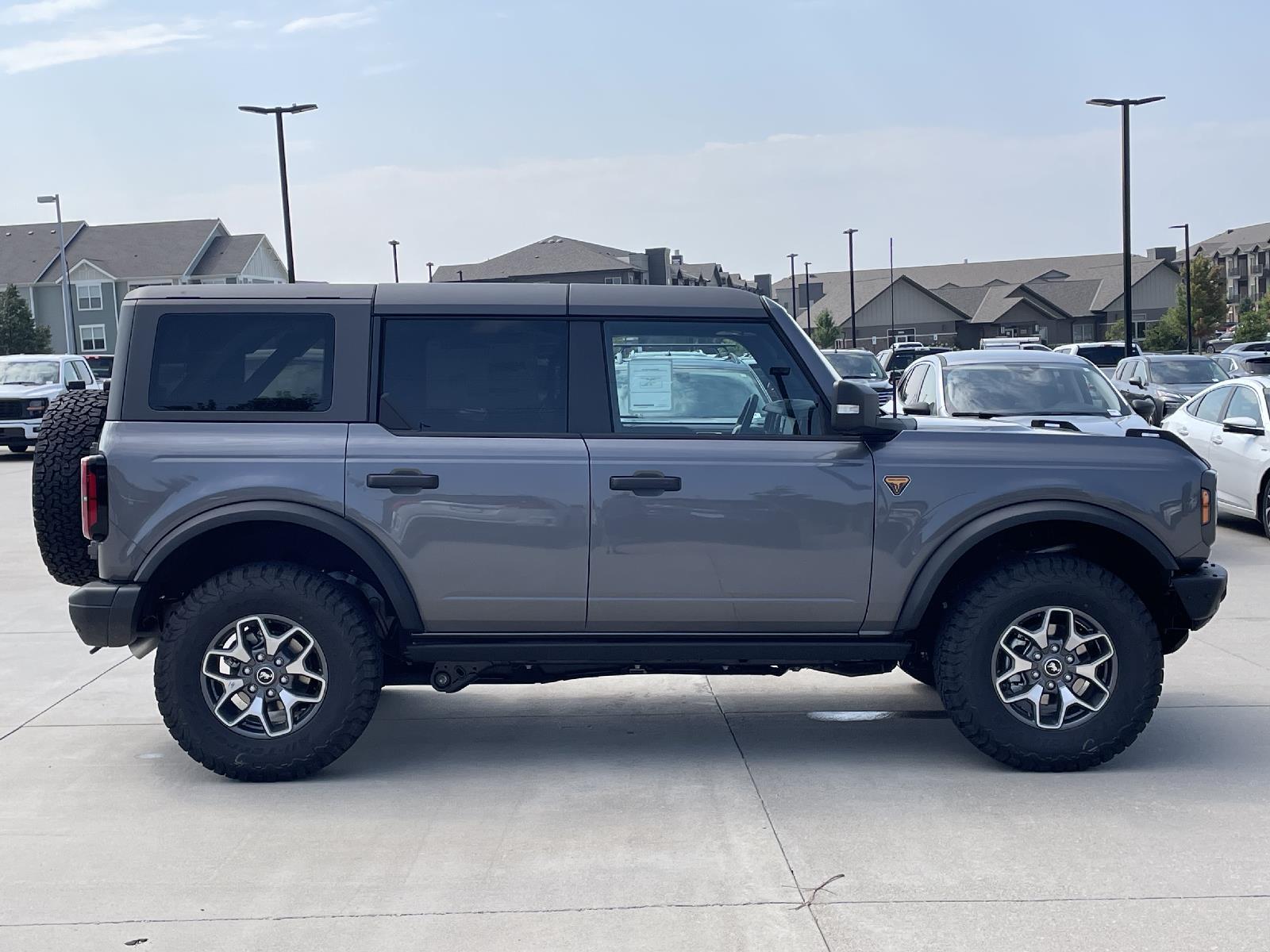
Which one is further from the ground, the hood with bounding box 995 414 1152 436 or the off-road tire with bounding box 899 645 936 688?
the hood with bounding box 995 414 1152 436

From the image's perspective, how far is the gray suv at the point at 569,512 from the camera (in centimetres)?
542

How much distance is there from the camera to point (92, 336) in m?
77.6

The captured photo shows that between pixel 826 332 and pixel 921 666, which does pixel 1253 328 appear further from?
pixel 921 666

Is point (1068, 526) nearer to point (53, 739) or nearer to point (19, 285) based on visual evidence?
point (53, 739)

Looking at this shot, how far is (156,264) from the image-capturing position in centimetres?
7688

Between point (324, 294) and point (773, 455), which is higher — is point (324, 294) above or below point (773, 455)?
above

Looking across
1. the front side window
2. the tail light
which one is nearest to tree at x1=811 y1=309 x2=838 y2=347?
the front side window

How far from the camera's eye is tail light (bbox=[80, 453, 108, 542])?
5.36m

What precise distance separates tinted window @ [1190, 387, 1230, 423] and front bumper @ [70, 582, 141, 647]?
1091cm

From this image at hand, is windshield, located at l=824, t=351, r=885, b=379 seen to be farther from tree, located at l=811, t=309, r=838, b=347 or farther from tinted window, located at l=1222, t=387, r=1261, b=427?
tree, located at l=811, t=309, r=838, b=347

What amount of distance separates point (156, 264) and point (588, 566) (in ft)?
254

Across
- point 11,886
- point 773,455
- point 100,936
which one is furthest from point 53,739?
point 773,455

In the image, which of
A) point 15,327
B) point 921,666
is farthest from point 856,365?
point 15,327

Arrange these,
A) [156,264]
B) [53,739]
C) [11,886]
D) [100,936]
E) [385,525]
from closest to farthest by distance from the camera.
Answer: [100,936] → [11,886] → [385,525] → [53,739] → [156,264]
